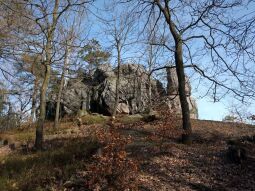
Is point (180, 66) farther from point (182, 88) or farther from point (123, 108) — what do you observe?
point (123, 108)

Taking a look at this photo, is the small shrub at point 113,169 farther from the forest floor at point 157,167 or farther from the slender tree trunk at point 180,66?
the slender tree trunk at point 180,66

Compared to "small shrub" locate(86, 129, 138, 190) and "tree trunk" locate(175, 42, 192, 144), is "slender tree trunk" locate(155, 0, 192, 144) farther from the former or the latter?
"small shrub" locate(86, 129, 138, 190)

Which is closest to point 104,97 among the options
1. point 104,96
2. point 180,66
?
point 104,96

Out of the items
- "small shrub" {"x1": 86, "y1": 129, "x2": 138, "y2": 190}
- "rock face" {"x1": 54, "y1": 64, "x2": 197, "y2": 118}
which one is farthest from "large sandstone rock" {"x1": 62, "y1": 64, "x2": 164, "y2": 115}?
"small shrub" {"x1": 86, "y1": 129, "x2": 138, "y2": 190}

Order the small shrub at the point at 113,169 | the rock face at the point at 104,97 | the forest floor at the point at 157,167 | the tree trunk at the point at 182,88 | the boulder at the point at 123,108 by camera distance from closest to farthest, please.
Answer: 1. the small shrub at the point at 113,169
2. the forest floor at the point at 157,167
3. the tree trunk at the point at 182,88
4. the rock face at the point at 104,97
5. the boulder at the point at 123,108

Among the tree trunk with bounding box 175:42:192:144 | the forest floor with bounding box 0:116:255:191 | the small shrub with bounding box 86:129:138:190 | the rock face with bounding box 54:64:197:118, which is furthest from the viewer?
the rock face with bounding box 54:64:197:118

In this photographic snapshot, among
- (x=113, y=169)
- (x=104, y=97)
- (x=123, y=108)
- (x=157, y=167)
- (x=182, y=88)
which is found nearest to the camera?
(x=113, y=169)

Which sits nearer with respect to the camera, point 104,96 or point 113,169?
point 113,169

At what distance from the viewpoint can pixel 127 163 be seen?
323 inches

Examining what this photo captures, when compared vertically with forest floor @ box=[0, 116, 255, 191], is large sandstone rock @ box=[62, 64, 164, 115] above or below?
above

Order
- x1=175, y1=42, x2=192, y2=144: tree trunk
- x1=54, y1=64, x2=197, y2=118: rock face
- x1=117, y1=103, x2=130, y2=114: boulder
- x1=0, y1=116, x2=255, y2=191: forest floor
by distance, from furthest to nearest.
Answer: x1=117, y1=103, x2=130, y2=114: boulder
x1=54, y1=64, x2=197, y2=118: rock face
x1=175, y1=42, x2=192, y2=144: tree trunk
x1=0, y1=116, x2=255, y2=191: forest floor

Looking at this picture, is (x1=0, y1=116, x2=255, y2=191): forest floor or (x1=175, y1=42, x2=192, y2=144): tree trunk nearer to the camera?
(x1=0, y1=116, x2=255, y2=191): forest floor

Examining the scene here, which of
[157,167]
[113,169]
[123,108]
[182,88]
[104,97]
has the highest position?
[104,97]

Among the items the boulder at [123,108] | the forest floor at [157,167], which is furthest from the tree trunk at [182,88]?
the boulder at [123,108]
